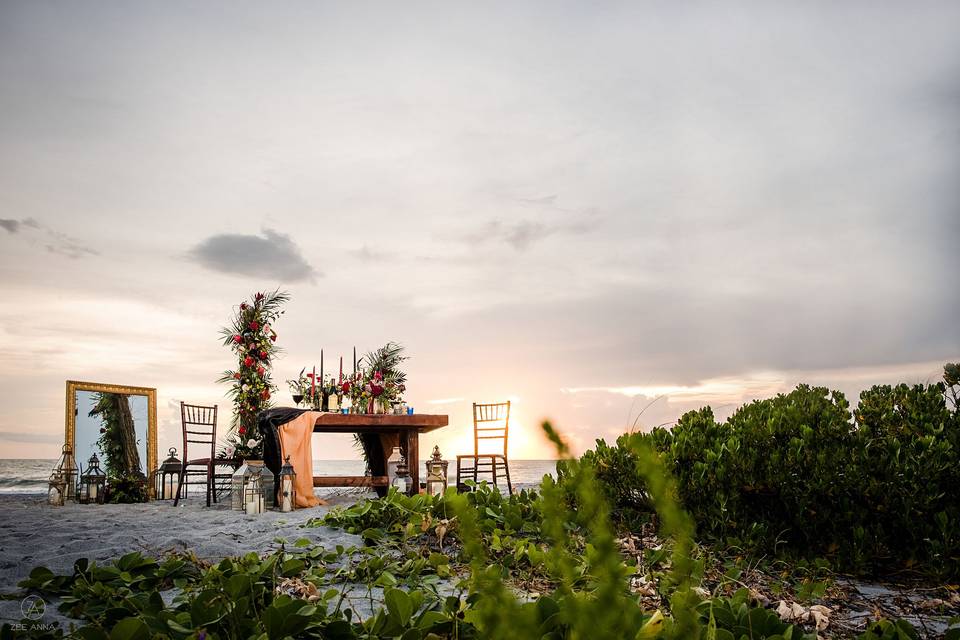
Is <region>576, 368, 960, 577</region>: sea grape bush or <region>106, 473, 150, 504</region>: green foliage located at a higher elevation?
<region>576, 368, 960, 577</region>: sea grape bush

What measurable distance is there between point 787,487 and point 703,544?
1.86 ft

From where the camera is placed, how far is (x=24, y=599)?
9.00ft

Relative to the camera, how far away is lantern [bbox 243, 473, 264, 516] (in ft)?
20.9

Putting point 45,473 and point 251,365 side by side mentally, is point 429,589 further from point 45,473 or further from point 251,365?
point 45,473

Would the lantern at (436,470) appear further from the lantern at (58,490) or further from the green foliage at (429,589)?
the lantern at (58,490)

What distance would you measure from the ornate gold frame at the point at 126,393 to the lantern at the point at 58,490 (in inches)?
17.1

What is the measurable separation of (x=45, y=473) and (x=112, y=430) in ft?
41.1

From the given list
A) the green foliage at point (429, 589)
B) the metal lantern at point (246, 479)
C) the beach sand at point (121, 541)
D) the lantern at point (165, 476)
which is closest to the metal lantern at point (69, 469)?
the lantern at point (165, 476)

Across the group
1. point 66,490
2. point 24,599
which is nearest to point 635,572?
point 24,599

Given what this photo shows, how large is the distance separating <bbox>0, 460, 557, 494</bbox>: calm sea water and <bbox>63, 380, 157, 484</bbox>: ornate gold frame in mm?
4353

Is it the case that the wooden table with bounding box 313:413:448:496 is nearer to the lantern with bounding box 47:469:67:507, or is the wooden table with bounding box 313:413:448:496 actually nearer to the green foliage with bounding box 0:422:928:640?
the green foliage with bounding box 0:422:928:640

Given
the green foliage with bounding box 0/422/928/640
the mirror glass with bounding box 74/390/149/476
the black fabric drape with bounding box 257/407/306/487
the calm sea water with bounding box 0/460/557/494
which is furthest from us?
the calm sea water with bounding box 0/460/557/494

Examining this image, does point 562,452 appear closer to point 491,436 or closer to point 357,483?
point 357,483

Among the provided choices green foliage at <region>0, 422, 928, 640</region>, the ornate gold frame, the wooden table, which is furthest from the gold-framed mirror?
green foliage at <region>0, 422, 928, 640</region>
